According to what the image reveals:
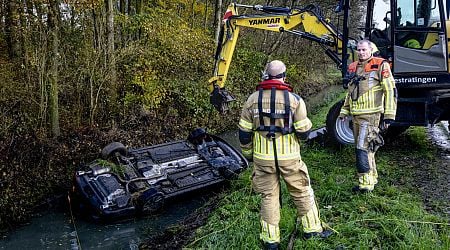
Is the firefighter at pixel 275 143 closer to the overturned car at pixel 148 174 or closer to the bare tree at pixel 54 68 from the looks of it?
the overturned car at pixel 148 174

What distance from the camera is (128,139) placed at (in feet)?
33.6

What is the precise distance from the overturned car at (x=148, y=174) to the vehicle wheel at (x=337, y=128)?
173 centimetres

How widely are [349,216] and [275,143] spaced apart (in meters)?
1.62

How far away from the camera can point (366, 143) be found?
597 centimetres

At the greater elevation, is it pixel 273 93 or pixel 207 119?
pixel 273 93

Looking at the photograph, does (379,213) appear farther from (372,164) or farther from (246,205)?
(246,205)

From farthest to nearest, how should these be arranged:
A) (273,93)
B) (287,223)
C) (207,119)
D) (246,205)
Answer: (207,119), (246,205), (287,223), (273,93)

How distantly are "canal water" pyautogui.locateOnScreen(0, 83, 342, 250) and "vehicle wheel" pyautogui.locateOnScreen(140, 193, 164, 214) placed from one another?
0.67 feet

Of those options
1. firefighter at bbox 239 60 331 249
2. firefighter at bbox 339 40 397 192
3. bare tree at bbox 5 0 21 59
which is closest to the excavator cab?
firefighter at bbox 339 40 397 192

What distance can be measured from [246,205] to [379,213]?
1717mm

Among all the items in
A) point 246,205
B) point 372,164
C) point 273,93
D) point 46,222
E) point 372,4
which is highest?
point 372,4

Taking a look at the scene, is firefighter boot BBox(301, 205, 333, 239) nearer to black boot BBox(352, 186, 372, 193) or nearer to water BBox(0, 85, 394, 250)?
black boot BBox(352, 186, 372, 193)

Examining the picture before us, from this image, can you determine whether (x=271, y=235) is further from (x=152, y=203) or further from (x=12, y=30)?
(x=12, y=30)

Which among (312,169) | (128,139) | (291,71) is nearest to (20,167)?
(128,139)
